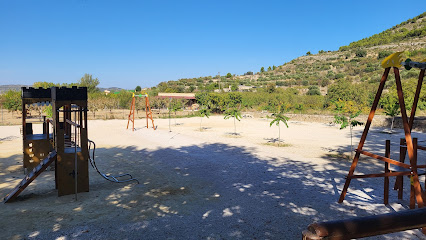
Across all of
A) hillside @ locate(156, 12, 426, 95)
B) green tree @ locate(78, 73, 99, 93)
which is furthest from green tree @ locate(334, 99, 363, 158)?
green tree @ locate(78, 73, 99, 93)

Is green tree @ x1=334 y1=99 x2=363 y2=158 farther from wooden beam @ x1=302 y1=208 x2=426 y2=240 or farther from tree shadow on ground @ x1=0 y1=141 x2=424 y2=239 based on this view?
wooden beam @ x1=302 y1=208 x2=426 y2=240

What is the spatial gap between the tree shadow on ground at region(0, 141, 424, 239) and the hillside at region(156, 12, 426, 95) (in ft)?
150

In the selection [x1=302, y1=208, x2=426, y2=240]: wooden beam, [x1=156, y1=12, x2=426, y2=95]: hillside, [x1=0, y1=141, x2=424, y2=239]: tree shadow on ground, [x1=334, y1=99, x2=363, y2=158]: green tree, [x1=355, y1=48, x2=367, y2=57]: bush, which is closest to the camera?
[x1=302, y1=208, x2=426, y2=240]: wooden beam

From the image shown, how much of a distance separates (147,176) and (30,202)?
2979 millimetres

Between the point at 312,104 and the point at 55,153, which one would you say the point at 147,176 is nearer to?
the point at 55,153

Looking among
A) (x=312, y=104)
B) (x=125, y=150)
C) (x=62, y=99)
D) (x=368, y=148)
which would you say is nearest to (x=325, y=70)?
(x=312, y=104)

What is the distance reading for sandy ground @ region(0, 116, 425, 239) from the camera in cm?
477

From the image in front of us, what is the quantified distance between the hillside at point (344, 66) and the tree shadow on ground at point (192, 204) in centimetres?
4572

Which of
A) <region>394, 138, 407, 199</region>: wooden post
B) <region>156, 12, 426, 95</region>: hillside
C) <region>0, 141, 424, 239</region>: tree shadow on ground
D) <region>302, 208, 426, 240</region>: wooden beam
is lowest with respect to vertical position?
<region>0, 141, 424, 239</region>: tree shadow on ground

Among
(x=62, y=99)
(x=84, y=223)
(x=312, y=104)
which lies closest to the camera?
(x=84, y=223)

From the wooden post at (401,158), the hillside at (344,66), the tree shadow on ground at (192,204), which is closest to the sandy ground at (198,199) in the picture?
the tree shadow on ground at (192,204)

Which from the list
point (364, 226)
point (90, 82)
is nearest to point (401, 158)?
point (364, 226)

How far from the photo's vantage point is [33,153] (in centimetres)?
840

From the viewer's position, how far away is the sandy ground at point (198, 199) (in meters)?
4.77
